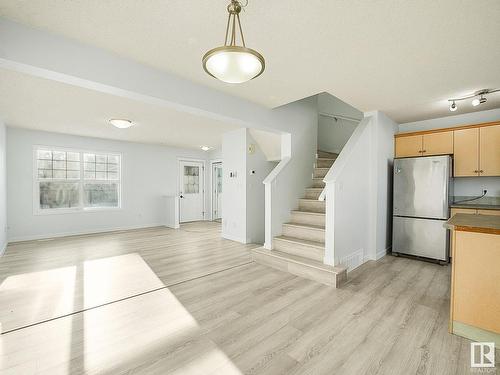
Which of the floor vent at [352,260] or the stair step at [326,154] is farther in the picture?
the stair step at [326,154]

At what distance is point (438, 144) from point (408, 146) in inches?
16.6

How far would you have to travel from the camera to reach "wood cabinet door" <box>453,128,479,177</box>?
360 cm

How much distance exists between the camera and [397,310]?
227cm

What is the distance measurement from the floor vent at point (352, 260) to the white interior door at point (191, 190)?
18.8ft

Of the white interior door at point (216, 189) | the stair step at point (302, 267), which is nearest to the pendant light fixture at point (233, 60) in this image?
the stair step at point (302, 267)

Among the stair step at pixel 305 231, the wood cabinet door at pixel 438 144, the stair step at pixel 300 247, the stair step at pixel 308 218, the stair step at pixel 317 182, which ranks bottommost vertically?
the stair step at pixel 300 247

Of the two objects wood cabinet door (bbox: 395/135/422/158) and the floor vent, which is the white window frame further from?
wood cabinet door (bbox: 395/135/422/158)

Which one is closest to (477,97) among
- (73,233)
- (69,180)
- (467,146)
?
(467,146)

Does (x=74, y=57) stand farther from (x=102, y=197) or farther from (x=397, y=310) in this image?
(x=102, y=197)

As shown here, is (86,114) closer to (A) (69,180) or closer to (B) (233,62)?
(A) (69,180)

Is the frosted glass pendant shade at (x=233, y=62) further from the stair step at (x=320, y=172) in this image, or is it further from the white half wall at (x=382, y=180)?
the stair step at (x=320, y=172)

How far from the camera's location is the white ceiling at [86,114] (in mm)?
2963

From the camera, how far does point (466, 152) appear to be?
3.67 m

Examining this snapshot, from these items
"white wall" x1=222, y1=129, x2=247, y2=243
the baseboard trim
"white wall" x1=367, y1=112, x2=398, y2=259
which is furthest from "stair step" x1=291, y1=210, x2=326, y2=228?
the baseboard trim
